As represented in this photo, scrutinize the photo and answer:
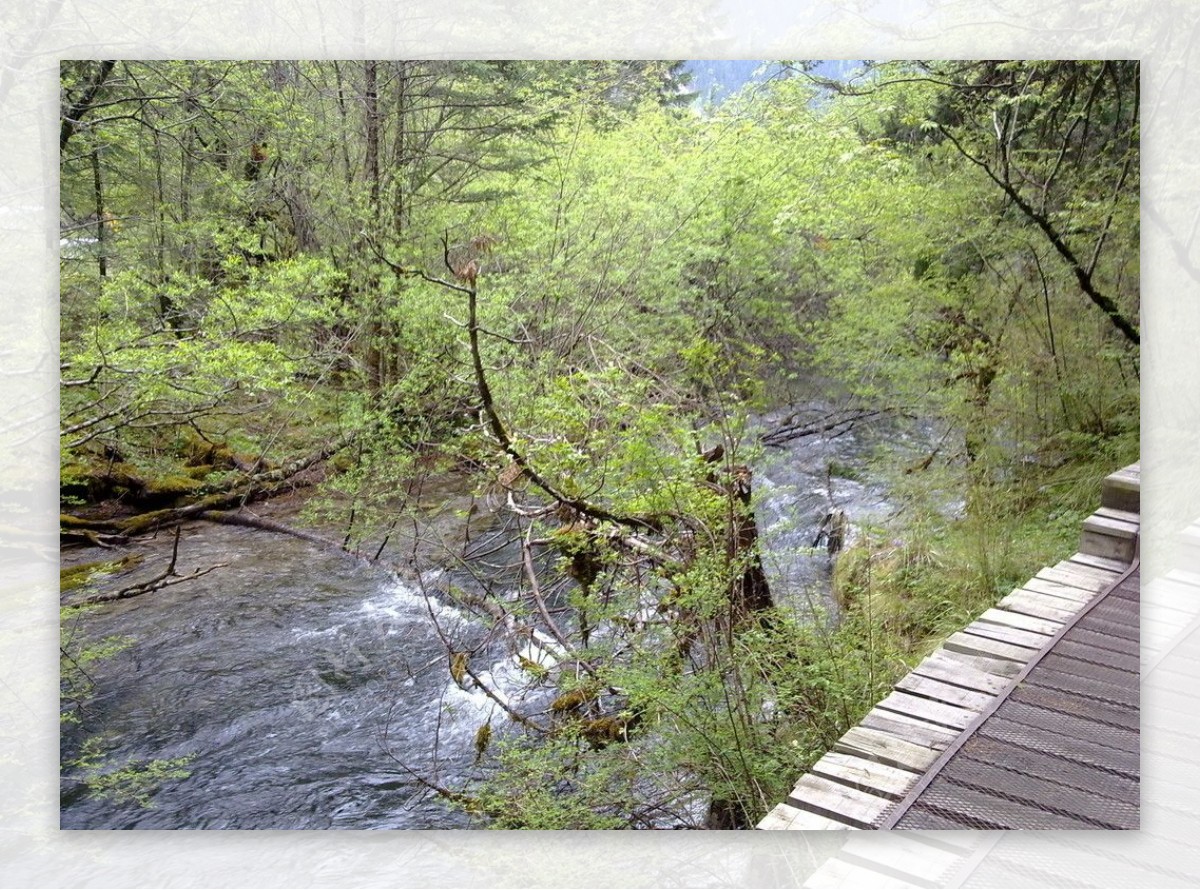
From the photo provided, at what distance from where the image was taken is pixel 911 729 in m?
2.38

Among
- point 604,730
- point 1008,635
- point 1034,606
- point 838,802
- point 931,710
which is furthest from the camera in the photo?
point 604,730

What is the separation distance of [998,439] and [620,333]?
1.24 m

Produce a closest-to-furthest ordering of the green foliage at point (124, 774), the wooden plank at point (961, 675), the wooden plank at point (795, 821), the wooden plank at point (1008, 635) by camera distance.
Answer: the wooden plank at point (795, 821), the wooden plank at point (961, 675), the wooden plank at point (1008, 635), the green foliage at point (124, 774)

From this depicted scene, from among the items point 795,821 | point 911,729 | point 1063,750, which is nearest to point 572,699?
point 795,821

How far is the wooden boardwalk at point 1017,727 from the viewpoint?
2.34 metres

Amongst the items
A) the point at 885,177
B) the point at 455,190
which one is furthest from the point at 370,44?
the point at 885,177

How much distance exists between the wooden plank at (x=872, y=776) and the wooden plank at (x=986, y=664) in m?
0.43

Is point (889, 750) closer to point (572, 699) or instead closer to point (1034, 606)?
point (1034, 606)

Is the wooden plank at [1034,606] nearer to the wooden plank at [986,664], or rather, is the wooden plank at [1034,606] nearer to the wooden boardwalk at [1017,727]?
the wooden boardwalk at [1017,727]

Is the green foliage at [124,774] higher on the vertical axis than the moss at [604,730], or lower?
lower

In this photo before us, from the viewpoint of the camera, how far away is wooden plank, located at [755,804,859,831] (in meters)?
2.40

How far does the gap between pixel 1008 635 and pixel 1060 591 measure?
339mm

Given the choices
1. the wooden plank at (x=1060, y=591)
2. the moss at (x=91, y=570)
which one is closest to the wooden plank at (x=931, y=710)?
the wooden plank at (x=1060, y=591)

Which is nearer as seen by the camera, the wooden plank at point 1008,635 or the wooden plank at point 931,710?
the wooden plank at point 931,710
